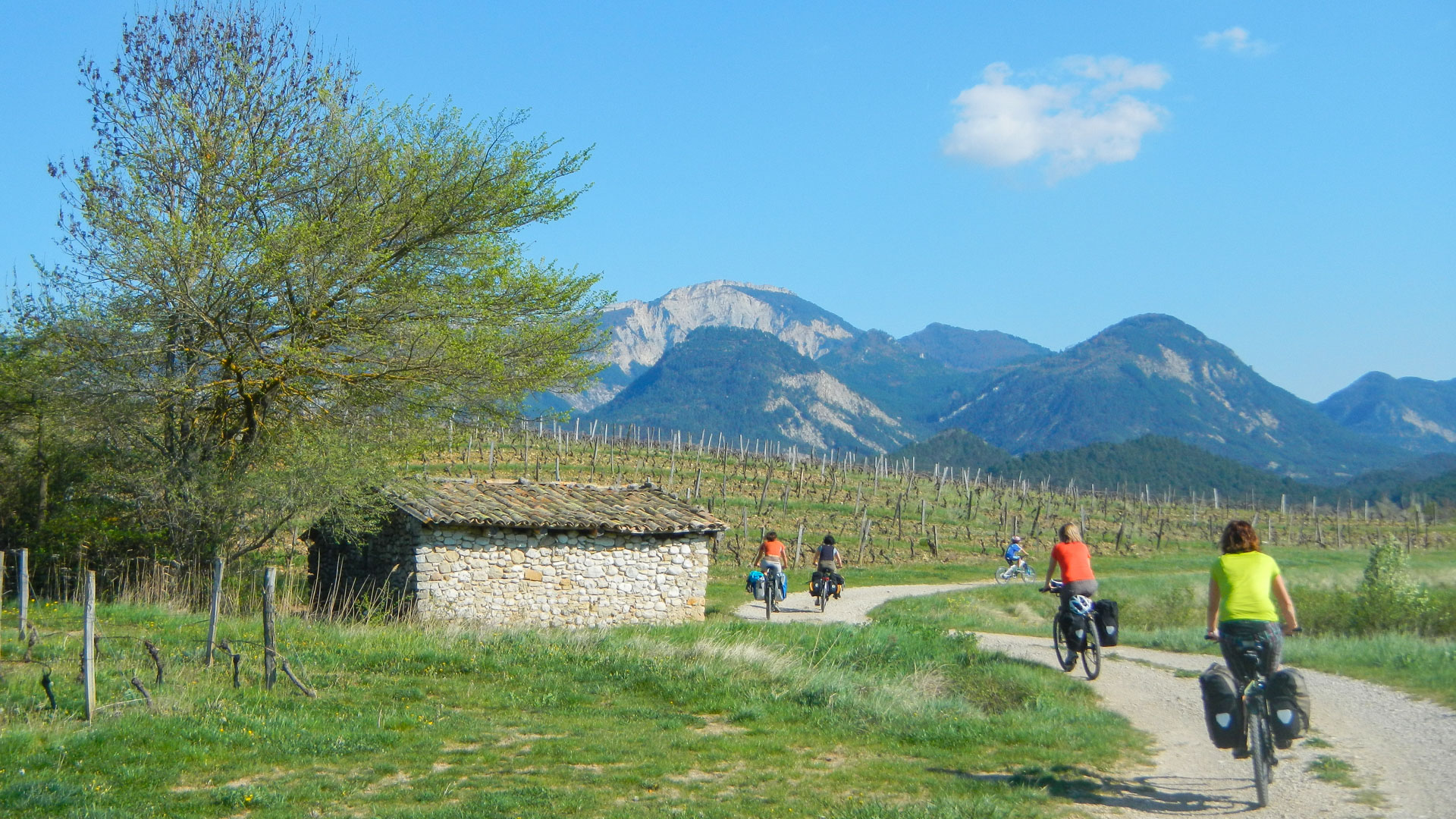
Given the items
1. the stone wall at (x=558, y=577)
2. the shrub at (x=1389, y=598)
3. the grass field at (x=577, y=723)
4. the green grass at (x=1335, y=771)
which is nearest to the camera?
the grass field at (x=577, y=723)

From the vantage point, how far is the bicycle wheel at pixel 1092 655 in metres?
11.4

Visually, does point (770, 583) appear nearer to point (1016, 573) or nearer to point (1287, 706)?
point (1016, 573)

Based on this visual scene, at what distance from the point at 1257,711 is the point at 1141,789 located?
0.99m

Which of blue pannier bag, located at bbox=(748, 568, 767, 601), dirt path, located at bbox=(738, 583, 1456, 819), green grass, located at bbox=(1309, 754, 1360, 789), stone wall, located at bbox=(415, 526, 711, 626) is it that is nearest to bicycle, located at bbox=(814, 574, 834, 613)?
blue pannier bag, located at bbox=(748, 568, 767, 601)

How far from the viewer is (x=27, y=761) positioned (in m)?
7.04

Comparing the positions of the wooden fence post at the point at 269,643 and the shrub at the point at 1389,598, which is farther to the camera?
the shrub at the point at 1389,598

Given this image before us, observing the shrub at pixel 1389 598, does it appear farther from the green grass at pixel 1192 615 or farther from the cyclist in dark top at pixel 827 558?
the cyclist in dark top at pixel 827 558

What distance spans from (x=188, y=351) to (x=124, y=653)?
712cm

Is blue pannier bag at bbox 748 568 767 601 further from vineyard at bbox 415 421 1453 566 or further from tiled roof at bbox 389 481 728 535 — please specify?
vineyard at bbox 415 421 1453 566

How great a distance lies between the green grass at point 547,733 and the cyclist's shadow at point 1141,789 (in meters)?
0.05

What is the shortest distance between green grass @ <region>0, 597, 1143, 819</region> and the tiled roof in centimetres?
506

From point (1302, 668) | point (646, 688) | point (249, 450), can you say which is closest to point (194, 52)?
point (249, 450)

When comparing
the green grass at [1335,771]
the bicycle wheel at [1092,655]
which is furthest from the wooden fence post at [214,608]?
the green grass at [1335,771]

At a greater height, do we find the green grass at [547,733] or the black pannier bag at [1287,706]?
the black pannier bag at [1287,706]
